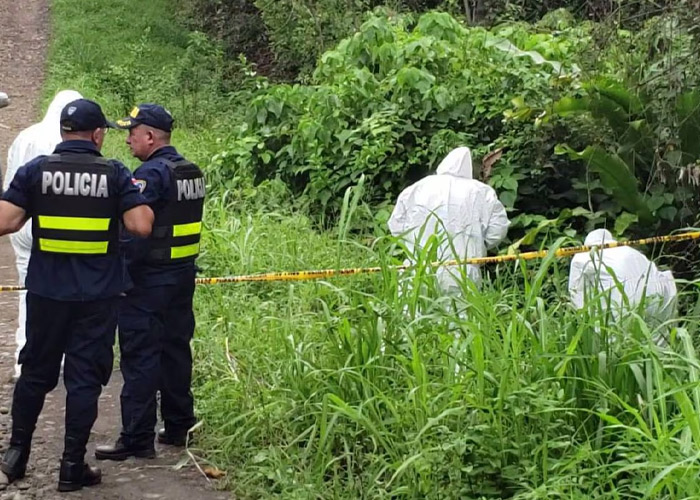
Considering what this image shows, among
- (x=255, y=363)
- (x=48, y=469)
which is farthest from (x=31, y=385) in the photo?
(x=255, y=363)

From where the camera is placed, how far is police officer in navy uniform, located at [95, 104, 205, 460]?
4.88m

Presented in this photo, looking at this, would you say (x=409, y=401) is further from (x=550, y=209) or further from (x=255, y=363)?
(x=550, y=209)

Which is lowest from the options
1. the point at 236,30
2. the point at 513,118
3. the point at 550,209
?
the point at 550,209

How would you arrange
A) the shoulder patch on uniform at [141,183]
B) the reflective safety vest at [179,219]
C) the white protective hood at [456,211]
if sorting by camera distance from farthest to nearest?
the white protective hood at [456,211]
the reflective safety vest at [179,219]
the shoulder patch on uniform at [141,183]

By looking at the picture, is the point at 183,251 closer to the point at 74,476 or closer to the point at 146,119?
the point at 146,119

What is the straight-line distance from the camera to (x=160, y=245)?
489 centimetres

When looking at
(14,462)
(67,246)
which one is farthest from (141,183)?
(14,462)

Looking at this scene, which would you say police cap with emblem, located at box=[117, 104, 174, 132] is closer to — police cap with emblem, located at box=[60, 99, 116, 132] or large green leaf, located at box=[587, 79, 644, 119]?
police cap with emblem, located at box=[60, 99, 116, 132]

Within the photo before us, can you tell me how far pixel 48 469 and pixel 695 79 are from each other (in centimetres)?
429

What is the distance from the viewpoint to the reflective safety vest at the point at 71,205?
443 cm

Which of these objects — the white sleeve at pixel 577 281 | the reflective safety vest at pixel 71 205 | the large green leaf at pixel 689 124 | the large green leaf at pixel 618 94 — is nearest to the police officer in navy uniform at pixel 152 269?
the reflective safety vest at pixel 71 205

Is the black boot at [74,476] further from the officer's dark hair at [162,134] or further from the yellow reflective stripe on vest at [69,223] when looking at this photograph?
the officer's dark hair at [162,134]

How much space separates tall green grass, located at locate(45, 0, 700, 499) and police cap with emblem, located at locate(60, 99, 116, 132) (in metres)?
1.45

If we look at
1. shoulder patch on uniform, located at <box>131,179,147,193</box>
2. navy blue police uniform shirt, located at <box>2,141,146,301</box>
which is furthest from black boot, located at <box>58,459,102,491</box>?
shoulder patch on uniform, located at <box>131,179,147,193</box>
